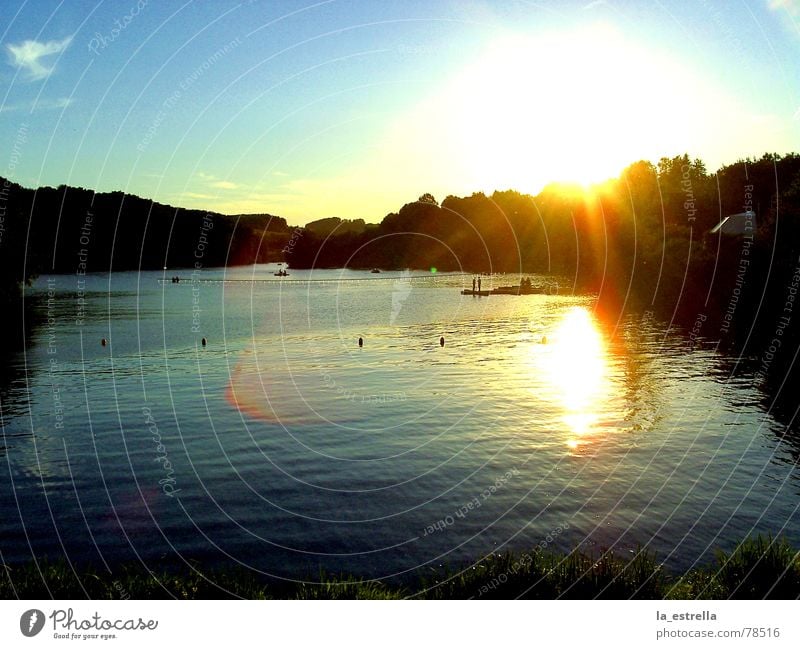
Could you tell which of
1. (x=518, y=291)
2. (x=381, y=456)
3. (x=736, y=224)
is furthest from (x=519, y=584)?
(x=518, y=291)

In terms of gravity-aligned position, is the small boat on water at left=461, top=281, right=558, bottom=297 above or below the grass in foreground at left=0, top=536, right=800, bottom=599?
above

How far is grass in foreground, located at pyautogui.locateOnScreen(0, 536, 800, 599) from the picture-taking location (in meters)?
18.2

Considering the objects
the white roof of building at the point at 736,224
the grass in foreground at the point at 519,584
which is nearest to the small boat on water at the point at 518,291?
the white roof of building at the point at 736,224

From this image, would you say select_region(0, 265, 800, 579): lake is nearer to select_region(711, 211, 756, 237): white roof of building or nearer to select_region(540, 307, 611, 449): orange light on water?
select_region(540, 307, 611, 449): orange light on water

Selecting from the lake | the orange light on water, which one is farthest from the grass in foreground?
the orange light on water

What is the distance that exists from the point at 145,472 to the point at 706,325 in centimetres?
8948

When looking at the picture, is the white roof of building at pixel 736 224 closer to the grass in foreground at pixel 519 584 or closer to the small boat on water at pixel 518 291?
the small boat on water at pixel 518 291

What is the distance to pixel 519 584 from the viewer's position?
62.9ft

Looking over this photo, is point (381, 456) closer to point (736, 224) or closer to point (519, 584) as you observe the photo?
point (519, 584)

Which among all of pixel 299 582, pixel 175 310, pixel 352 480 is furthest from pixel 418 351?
pixel 175 310

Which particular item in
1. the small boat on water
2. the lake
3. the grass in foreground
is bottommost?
the lake

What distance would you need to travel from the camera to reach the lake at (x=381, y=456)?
26.1m

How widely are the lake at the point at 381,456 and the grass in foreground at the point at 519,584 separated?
336 centimetres

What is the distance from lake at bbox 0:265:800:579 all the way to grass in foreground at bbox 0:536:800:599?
3.36 metres
